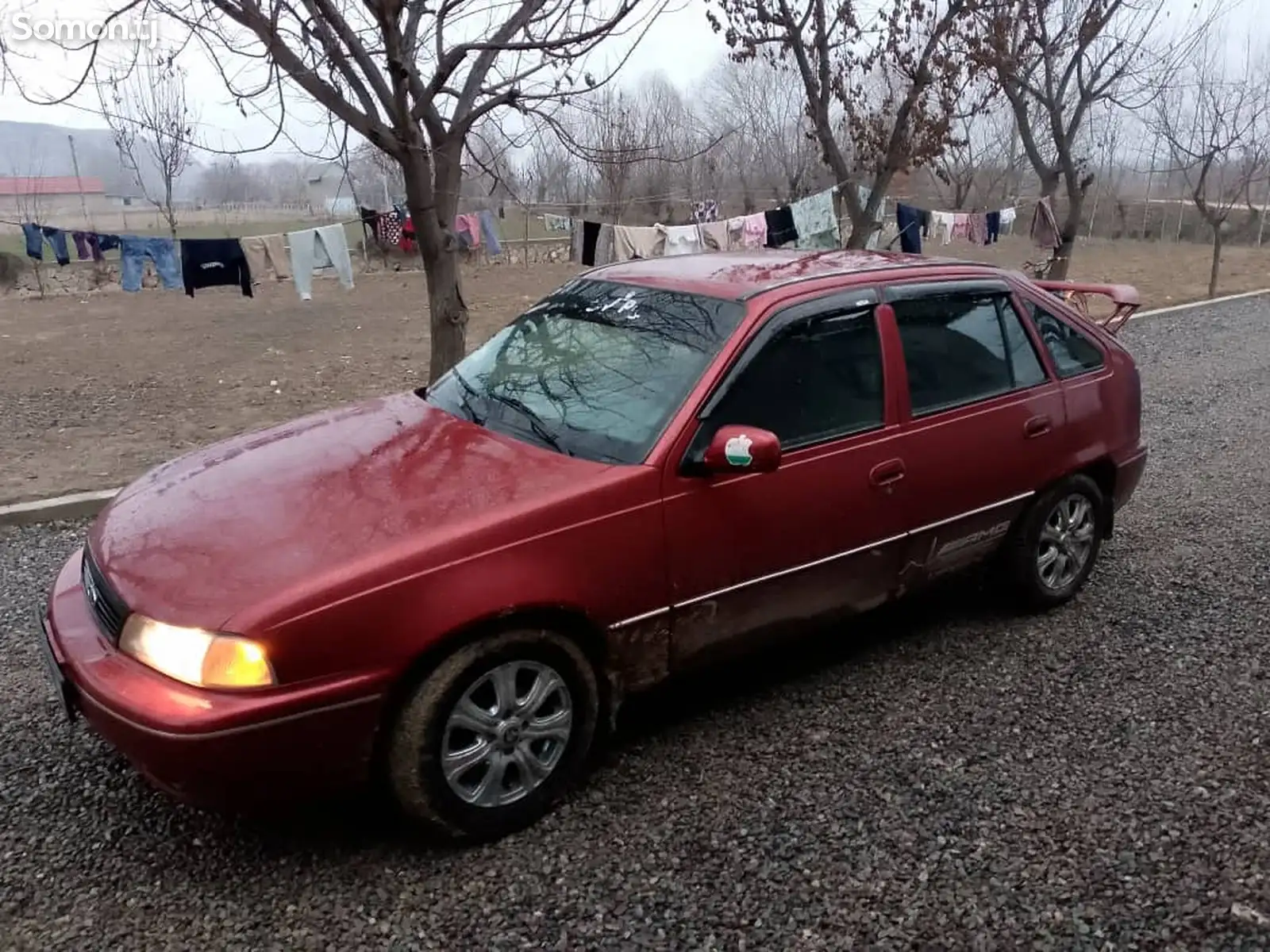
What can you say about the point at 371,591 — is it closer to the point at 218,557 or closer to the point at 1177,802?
the point at 218,557

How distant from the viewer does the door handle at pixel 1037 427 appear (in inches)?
157

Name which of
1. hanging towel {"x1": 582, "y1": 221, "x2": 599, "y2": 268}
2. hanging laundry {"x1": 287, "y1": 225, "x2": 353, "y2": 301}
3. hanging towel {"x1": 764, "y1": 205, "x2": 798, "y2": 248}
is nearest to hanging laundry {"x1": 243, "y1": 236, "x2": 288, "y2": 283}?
hanging laundry {"x1": 287, "y1": 225, "x2": 353, "y2": 301}

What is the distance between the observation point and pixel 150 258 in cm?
1188

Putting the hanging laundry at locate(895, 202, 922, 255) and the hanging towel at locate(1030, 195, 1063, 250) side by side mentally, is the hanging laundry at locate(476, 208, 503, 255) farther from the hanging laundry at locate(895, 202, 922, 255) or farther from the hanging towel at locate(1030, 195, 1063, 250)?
the hanging towel at locate(1030, 195, 1063, 250)

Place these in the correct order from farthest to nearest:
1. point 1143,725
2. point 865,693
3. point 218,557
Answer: point 865,693 → point 1143,725 → point 218,557

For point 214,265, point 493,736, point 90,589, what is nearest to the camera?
point 493,736

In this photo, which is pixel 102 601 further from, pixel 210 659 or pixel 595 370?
pixel 595 370

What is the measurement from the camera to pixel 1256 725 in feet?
11.3

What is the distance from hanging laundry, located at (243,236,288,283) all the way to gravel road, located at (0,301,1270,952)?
878 cm

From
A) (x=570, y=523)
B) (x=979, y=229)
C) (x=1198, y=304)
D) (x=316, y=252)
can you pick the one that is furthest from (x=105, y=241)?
(x=1198, y=304)

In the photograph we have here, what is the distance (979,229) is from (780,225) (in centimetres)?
636

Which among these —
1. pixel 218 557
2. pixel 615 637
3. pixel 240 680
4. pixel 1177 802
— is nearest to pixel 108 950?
pixel 240 680

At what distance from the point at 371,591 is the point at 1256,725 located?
10.0 feet

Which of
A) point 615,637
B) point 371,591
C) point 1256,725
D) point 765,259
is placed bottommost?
point 1256,725
